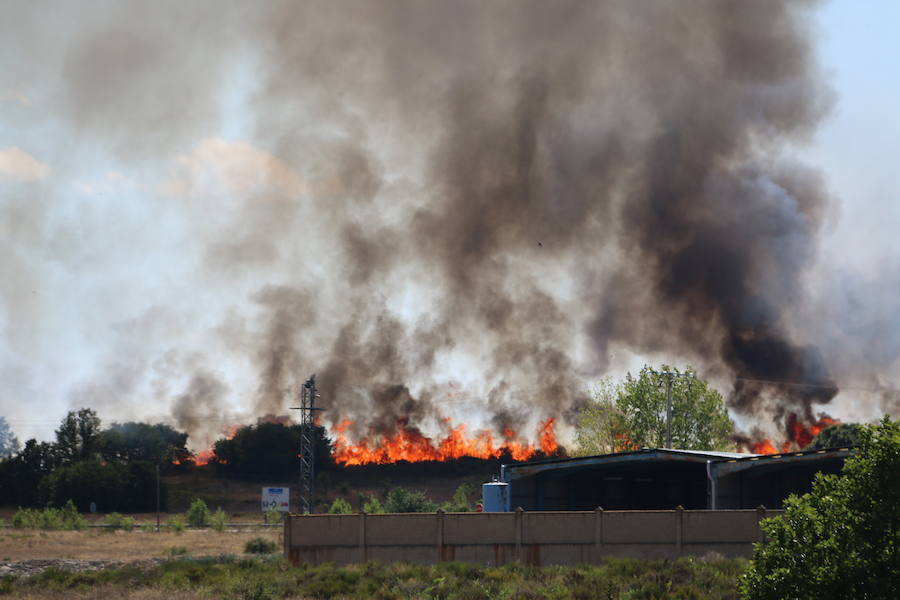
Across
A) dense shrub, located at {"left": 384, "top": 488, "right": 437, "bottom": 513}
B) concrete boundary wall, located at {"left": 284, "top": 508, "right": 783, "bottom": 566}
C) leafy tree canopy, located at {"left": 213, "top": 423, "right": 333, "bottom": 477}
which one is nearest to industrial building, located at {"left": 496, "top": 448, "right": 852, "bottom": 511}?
concrete boundary wall, located at {"left": 284, "top": 508, "right": 783, "bottom": 566}

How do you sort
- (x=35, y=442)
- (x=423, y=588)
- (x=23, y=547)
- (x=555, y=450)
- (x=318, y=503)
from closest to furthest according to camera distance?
(x=423, y=588) → (x=23, y=547) → (x=318, y=503) → (x=555, y=450) → (x=35, y=442)

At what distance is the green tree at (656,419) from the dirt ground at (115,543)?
1073 inches

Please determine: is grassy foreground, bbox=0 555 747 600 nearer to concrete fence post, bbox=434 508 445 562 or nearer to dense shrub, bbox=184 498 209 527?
concrete fence post, bbox=434 508 445 562

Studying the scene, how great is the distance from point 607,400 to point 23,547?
4601 centimetres

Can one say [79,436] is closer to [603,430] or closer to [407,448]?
[407,448]

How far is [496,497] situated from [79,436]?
10258 cm

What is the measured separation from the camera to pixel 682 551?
36.5 meters

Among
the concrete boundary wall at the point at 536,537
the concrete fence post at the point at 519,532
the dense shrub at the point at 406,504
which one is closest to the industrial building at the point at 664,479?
the concrete boundary wall at the point at 536,537

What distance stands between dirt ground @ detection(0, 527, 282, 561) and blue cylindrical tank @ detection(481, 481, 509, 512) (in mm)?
14355

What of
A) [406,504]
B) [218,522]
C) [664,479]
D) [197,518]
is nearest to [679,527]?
[664,479]

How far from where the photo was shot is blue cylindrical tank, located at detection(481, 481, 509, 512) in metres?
49.1

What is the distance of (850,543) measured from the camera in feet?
59.4

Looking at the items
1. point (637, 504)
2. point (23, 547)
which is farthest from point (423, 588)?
point (23, 547)

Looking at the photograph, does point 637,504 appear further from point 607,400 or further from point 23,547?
point 23,547
